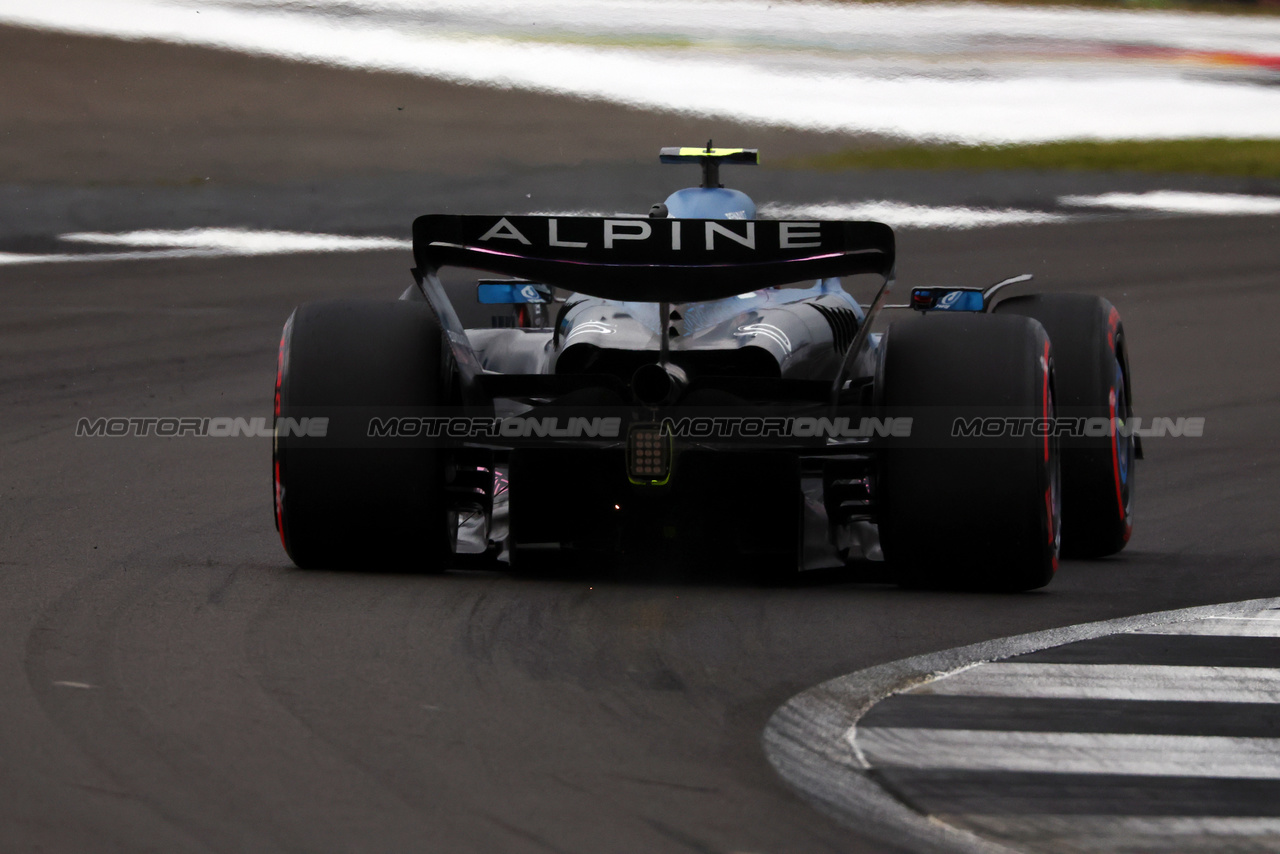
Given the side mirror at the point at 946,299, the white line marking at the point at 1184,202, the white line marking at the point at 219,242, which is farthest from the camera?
the white line marking at the point at 1184,202

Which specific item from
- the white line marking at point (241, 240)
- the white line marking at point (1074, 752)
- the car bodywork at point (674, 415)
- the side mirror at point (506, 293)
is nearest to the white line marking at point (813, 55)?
the white line marking at point (241, 240)

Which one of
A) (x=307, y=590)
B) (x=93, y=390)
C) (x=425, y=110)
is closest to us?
(x=307, y=590)

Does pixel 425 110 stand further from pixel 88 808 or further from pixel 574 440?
pixel 88 808

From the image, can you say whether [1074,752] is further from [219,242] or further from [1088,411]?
[219,242]

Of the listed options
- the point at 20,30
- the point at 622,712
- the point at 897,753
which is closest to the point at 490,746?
the point at 622,712

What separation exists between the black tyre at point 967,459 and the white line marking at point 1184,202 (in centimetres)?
1355

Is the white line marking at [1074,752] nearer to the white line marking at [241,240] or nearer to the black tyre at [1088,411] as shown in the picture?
the black tyre at [1088,411]

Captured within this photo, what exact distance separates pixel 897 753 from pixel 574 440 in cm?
229

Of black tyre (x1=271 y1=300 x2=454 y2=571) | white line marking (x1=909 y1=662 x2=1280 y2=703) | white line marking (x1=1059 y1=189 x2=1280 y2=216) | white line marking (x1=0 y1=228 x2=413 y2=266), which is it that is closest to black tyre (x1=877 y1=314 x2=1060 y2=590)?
white line marking (x1=909 y1=662 x2=1280 y2=703)

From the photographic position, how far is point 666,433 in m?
6.36

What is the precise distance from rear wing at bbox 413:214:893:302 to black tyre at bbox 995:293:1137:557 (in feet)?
4.21

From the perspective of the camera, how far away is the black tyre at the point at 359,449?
649 centimetres

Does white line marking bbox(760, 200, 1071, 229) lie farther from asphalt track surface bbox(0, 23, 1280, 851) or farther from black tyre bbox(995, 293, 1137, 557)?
black tyre bbox(995, 293, 1137, 557)

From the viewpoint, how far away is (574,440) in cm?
651
